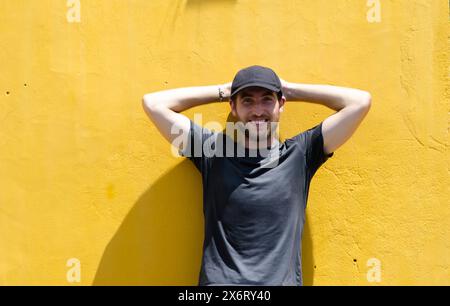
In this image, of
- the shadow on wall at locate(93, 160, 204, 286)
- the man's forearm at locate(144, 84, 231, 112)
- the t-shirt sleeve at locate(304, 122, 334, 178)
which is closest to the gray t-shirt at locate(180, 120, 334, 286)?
the t-shirt sleeve at locate(304, 122, 334, 178)

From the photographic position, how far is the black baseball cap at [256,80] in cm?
236

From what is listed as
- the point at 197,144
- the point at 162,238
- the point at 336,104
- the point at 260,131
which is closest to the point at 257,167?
the point at 260,131

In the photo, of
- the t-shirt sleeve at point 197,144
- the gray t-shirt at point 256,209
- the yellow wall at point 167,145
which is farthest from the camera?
the yellow wall at point 167,145

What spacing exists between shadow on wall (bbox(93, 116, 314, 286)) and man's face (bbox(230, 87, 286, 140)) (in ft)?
1.47

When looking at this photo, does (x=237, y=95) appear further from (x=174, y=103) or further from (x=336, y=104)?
(x=336, y=104)

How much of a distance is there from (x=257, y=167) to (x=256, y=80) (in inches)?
14.0

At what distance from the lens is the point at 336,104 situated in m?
2.47

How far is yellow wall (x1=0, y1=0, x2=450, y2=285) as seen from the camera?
269 cm

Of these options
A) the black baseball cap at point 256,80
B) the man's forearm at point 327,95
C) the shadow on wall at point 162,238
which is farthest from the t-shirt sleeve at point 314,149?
the shadow on wall at point 162,238

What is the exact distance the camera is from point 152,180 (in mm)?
2754

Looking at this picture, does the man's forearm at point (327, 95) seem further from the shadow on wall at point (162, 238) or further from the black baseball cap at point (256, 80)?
the shadow on wall at point (162, 238)

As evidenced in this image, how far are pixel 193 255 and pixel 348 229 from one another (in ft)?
2.33

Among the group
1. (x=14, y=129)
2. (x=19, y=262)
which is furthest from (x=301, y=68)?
(x=19, y=262)
